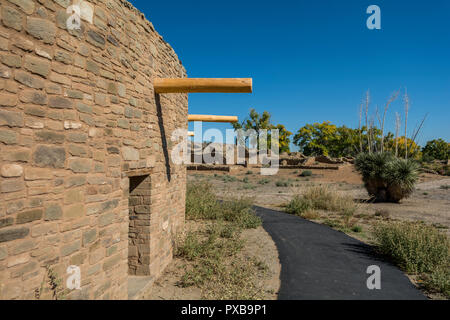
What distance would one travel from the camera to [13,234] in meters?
2.16

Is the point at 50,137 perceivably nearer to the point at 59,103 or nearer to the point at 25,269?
the point at 59,103

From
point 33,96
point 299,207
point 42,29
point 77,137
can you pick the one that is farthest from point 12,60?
point 299,207

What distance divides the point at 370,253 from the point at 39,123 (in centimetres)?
620

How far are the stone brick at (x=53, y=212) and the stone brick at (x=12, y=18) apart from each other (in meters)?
1.48

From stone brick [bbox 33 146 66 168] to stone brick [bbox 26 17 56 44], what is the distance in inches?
36.8

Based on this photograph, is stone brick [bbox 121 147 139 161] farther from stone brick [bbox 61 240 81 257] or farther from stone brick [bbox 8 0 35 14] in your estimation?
stone brick [bbox 8 0 35 14]

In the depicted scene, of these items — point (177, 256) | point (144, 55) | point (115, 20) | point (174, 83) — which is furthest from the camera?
point (177, 256)

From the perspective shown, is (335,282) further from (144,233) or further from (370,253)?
(144,233)

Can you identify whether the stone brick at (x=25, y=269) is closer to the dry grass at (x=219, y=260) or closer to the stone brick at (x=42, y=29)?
the stone brick at (x=42, y=29)

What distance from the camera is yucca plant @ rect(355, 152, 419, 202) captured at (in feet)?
37.7

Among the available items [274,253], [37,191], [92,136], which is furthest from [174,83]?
[274,253]

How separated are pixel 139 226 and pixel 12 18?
3.17m

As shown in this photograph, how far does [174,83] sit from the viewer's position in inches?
173

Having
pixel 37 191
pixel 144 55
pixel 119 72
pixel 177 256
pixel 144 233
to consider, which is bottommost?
pixel 177 256
